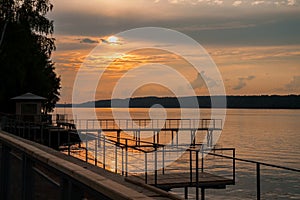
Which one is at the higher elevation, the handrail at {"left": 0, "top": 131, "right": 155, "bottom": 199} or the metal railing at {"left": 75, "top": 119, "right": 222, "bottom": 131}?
the handrail at {"left": 0, "top": 131, "right": 155, "bottom": 199}

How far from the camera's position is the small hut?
3234 cm

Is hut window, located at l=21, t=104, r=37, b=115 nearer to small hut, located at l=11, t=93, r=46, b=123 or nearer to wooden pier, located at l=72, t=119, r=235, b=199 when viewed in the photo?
small hut, located at l=11, t=93, r=46, b=123

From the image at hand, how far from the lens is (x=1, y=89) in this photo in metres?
34.4

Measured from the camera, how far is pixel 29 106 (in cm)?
3312

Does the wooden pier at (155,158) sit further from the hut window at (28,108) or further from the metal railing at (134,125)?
the hut window at (28,108)

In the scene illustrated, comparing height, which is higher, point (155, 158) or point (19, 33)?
point (19, 33)

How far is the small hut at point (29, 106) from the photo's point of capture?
32.3 meters

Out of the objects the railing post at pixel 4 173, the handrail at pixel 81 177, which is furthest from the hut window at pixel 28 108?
the handrail at pixel 81 177

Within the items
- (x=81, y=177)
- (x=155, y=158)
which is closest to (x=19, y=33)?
(x=155, y=158)

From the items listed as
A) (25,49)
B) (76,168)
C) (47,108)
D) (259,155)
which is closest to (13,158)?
(76,168)

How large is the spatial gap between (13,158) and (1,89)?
31.1 m

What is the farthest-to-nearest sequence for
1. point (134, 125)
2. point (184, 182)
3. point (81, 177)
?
point (134, 125)
point (184, 182)
point (81, 177)

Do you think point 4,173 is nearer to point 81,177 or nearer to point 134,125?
point 81,177

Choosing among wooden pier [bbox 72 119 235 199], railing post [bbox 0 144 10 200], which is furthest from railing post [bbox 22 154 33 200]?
wooden pier [bbox 72 119 235 199]
